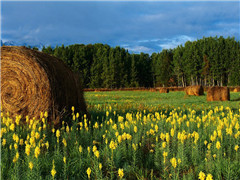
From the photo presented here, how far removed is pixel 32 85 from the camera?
688 cm

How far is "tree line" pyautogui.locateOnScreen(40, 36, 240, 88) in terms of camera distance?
64.3 meters

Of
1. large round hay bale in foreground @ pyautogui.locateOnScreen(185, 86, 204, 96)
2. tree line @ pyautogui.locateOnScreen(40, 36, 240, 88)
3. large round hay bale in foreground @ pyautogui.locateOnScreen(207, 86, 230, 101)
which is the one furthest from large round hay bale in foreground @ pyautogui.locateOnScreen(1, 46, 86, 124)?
tree line @ pyautogui.locateOnScreen(40, 36, 240, 88)

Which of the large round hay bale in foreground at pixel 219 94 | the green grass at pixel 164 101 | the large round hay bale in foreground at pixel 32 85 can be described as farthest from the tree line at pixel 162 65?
the large round hay bale in foreground at pixel 32 85

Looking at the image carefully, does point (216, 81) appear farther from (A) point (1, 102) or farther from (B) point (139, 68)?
(A) point (1, 102)

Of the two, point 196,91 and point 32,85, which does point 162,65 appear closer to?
point 196,91

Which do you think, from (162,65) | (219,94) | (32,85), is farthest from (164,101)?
(162,65)

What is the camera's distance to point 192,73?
67062 millimetres

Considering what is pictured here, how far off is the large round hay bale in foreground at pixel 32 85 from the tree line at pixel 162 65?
56.3m

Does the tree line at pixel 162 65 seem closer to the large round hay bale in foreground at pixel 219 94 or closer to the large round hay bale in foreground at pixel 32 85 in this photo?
the large round hay bale in foreground at pixel 219 94

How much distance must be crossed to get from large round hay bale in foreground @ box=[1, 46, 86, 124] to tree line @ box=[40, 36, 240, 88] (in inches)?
2216

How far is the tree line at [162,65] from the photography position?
6431cm

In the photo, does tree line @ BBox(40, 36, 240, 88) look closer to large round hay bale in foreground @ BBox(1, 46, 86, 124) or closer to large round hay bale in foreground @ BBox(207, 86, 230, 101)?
large round hay bale in foreground @ BBox(207, 86, 230, 101)

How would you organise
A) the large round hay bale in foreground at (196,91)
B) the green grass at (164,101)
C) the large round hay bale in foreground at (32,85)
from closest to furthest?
the large round hay bale in foreground at (32,85), the green grass at (164,101), the large round hay bale in foreground at (196,91)

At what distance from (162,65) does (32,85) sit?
7013 centimetres
